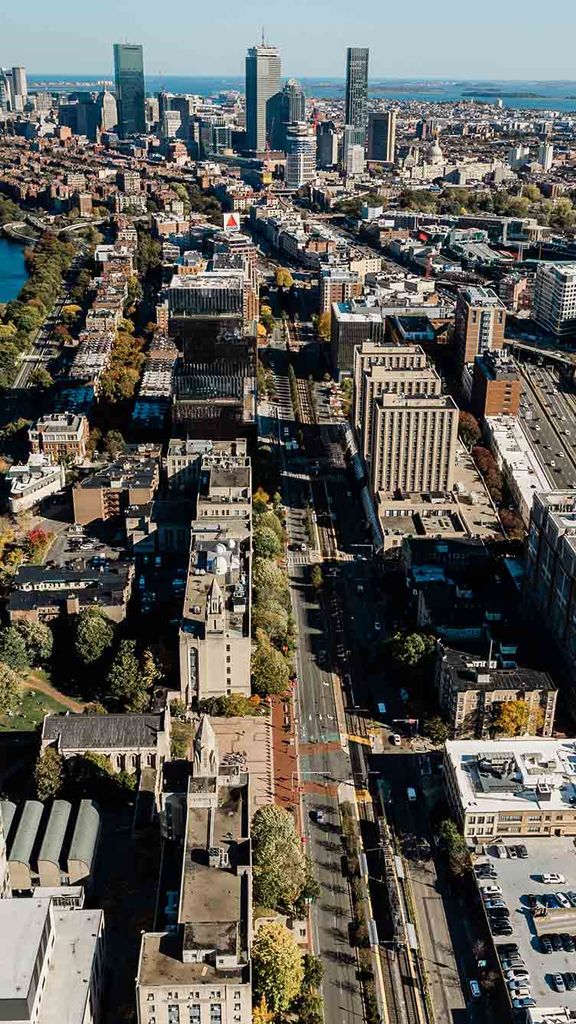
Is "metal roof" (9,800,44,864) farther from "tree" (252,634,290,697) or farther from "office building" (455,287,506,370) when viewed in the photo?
"office building" (455,287,506,370)

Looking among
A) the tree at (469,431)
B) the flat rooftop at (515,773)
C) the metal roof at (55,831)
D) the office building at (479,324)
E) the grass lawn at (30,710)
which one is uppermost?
the office building at (479,324)

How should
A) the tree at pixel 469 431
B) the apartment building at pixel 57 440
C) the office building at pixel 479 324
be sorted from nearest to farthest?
1. the apartment building at pixel 57 440
2. the tree at pixel 469 431
3. the office building at pixel 479 324

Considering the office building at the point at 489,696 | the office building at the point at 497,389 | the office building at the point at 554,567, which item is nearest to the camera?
the office building at the point at 489,696

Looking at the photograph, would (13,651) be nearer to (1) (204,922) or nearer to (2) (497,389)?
(1) (204,922)

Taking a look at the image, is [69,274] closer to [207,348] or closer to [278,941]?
[207,348]

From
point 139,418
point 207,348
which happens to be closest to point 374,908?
point 207,348

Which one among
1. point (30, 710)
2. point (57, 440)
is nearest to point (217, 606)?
point (30, 710)

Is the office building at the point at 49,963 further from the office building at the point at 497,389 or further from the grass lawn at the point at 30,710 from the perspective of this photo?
the office building at the point at 497,389

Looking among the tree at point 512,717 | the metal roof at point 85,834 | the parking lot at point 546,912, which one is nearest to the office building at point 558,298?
the tree at point 512,717
